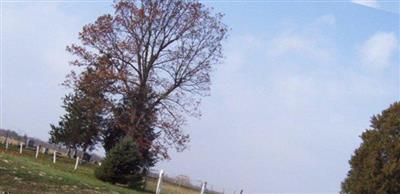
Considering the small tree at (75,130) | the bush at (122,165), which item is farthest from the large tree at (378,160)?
the small tree at (75,130)

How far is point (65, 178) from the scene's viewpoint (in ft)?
75.1

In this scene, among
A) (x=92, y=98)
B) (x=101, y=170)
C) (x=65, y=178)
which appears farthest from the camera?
(x=92, y=98)

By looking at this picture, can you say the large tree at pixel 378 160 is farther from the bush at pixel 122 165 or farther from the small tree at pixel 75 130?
the small tree at pixel 75 130

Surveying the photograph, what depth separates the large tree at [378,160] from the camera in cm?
3928

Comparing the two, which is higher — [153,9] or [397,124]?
[153,9]

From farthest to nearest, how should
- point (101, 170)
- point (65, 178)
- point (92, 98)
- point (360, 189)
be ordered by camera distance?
point (360, 189), point (92, 98), point (101, 170), point (65, 178)

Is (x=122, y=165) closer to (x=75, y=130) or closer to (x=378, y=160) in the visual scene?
(x=378, y=160)

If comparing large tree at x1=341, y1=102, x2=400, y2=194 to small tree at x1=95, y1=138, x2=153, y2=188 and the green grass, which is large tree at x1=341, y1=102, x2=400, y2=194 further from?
the green grass

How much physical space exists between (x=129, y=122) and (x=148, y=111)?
4.37 feet

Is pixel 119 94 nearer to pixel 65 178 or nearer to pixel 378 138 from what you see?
pixel 65 178

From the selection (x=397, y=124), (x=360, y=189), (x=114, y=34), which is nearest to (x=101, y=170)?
(x=114, y=34)

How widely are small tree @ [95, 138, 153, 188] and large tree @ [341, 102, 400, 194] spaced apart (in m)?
18.3

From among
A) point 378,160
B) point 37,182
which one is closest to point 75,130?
point 378,160

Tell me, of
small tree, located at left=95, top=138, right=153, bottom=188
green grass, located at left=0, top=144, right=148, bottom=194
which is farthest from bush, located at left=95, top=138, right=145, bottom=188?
green grass, located at left=0, top=144, right=148, bottom=194
